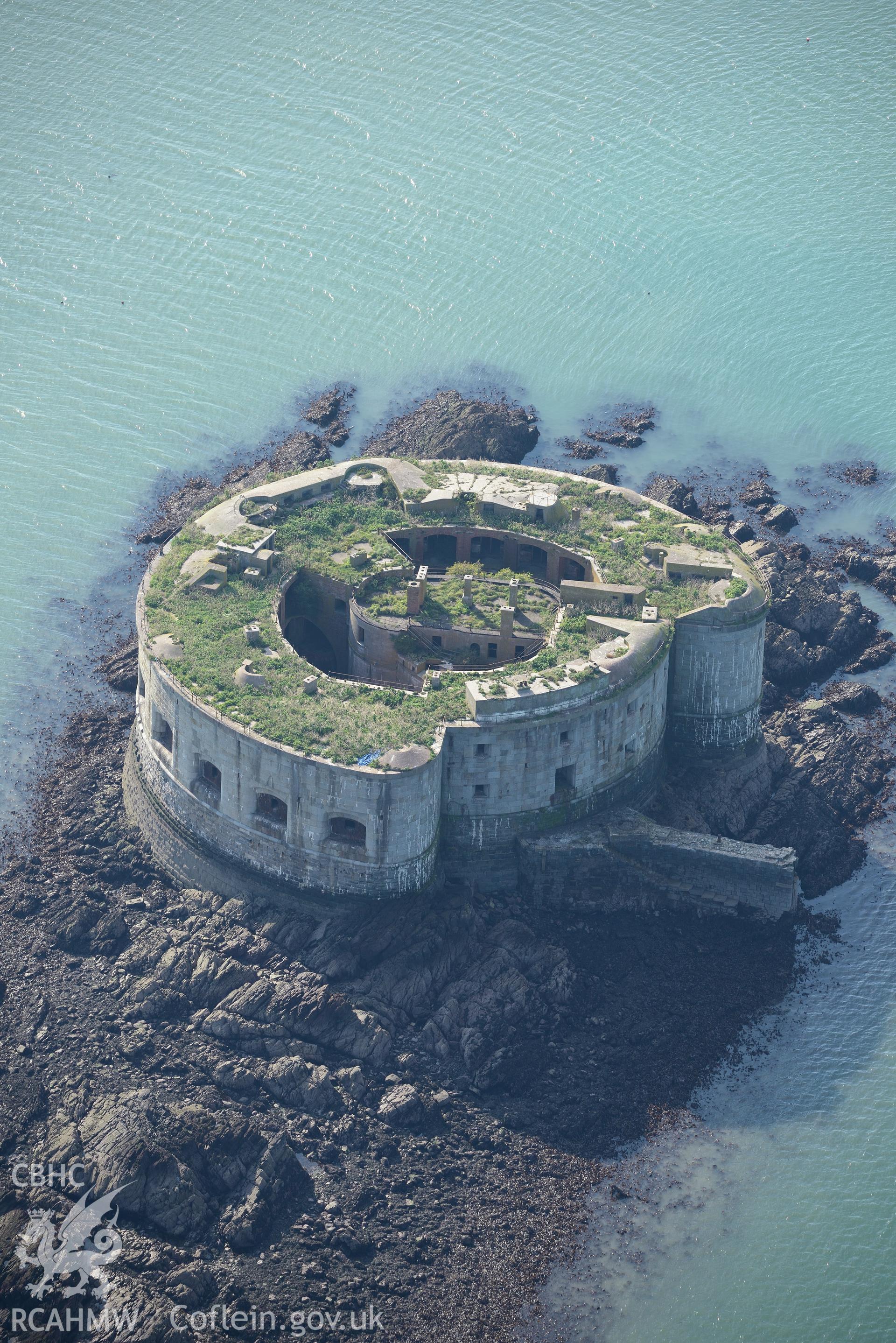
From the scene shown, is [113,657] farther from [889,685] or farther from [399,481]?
[889,685]

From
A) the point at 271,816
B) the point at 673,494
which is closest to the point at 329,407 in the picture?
the point at 673,494

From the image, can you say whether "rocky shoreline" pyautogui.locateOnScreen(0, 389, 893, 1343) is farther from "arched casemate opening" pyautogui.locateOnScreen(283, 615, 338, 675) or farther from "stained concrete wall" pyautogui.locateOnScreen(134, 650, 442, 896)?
"arched casemate opening" pyautogui.locateOnScreen(283, 615, 338, 675)

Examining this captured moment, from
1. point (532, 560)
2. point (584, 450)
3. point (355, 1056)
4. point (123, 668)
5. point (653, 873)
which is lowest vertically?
point (355, 1056)

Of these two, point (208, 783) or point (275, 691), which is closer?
point (275, 691)

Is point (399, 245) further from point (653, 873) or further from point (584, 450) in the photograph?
point (653, 873)

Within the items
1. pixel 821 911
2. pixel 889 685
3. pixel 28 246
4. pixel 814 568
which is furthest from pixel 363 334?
pixel 821 911

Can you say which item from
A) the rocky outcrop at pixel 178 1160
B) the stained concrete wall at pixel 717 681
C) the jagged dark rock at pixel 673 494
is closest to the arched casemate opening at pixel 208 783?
the rocky outcrop at pixel 178 1160
